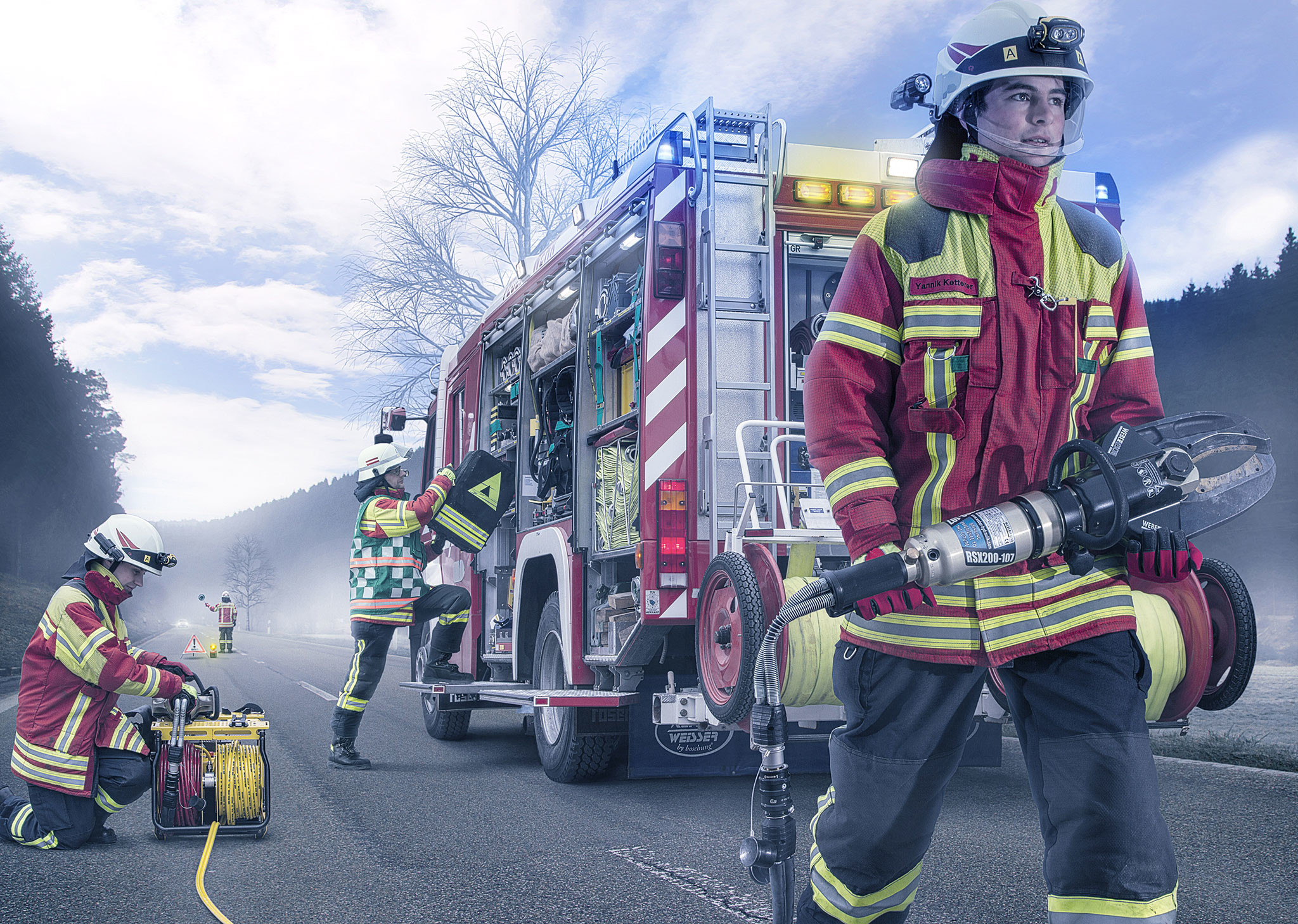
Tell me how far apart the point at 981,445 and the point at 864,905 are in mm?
Result: 887

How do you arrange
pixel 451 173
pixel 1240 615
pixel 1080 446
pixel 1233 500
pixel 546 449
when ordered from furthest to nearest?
pixel 451 173
pixel 546 449
pixel 1240 615
pixel 1233 500
pixel 1080 446

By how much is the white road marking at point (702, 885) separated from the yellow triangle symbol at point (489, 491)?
11.4 feet

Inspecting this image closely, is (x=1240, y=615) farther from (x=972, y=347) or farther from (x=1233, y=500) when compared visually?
(x=972, y=347)

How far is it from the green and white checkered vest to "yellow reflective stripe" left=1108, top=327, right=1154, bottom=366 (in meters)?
5.86

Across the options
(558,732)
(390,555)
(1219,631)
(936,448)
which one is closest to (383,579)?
(390,555)

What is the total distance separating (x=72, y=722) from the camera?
15.1ft

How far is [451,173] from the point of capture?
24.6m

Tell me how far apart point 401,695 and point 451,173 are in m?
14.5

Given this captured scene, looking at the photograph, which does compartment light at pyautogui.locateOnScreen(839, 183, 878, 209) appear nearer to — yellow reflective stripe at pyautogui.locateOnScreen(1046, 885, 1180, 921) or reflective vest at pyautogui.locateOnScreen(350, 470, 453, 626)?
reflective vest at pyautogui.locateOnScreen(350, 470, 453, 626)

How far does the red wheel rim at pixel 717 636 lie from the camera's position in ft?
14.0

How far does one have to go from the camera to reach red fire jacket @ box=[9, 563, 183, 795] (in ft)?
14.9

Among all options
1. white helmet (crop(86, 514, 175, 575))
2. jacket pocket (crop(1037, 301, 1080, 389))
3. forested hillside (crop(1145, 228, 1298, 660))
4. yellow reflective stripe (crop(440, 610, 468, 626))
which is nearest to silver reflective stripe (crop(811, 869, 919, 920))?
jacket pocket (crop(1037, 301, 1080, 389))

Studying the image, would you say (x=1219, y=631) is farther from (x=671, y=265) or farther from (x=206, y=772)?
(x=206, y=772)

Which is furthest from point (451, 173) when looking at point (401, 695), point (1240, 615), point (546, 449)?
point (1240, 615)
